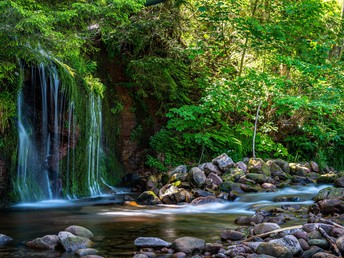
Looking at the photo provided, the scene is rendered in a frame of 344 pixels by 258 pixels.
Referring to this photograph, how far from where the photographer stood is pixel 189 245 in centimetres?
519

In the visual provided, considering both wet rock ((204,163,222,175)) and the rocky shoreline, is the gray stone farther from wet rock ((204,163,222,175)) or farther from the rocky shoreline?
wet rock ((204,163,222,175))

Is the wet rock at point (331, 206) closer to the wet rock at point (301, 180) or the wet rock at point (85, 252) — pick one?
the wet rock at point (85, 252)

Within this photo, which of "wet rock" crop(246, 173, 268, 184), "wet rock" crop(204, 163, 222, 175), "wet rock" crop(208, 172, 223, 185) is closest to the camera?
"wet rock" crop(208, 172, 223, 185)

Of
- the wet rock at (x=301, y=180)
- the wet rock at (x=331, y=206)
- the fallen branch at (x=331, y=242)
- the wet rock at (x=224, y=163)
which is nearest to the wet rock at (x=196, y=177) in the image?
the wet rock at (x=224, y=163)

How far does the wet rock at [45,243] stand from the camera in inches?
211

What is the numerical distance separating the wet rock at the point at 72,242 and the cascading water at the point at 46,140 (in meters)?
3.99

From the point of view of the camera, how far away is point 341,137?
15328mm

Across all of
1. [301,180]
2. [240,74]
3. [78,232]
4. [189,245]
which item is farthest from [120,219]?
[240,74]

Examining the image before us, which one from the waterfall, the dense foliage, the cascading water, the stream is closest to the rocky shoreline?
the stream

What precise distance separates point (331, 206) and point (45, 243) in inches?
165

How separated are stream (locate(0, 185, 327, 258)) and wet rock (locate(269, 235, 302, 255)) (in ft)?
3.49

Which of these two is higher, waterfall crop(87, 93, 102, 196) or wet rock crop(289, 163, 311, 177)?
waterfall crop(87, 93, 102, 196)

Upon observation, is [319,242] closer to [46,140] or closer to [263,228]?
[263,228]

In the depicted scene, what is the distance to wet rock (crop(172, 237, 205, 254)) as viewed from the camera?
202 inches
